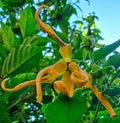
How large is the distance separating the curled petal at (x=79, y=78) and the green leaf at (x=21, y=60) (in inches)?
20.4

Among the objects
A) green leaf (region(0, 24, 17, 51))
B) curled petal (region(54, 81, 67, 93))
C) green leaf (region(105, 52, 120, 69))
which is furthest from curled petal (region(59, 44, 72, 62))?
green leaf (region(0, 24, 17, 51))

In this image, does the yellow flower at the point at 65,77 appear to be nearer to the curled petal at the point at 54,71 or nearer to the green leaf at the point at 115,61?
the curled petal at the point at 54,71

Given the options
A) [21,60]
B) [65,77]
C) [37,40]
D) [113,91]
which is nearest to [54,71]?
[65,77]

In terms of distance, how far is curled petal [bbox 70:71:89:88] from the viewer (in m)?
0.78

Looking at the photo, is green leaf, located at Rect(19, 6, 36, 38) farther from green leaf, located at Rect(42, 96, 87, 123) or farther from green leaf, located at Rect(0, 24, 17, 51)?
green leaf, located at Rect(42, 96, 87, 123)

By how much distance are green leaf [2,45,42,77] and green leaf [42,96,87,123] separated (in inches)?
16.8

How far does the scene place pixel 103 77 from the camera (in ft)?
3.47

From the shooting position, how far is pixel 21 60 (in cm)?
137

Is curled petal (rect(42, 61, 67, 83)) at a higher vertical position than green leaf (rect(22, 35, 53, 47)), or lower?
lower

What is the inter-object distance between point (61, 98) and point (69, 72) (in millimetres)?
62

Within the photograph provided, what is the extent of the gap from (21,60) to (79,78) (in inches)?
23.0

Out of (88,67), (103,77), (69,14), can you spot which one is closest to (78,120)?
(103,77)

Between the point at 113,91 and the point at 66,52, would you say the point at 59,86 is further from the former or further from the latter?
the point at 113,91

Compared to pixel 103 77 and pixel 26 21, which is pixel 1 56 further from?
pixel 103 77
